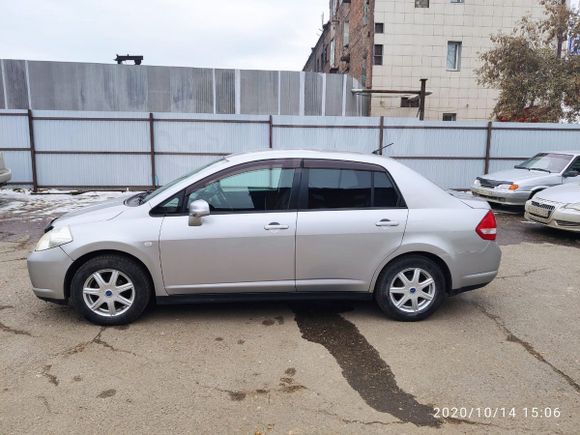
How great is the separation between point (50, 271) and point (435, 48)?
2287 centimetres

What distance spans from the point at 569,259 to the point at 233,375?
5674mm

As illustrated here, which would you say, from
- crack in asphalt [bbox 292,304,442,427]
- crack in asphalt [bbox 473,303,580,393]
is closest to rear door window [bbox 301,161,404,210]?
crack in asphalt [bbox 292,304,442,427]

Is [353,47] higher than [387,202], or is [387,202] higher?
[353,47]

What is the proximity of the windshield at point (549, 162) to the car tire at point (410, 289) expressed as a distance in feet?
→ 27.4

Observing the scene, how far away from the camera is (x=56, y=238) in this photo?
13.4 ft

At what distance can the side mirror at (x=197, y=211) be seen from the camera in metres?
3.97

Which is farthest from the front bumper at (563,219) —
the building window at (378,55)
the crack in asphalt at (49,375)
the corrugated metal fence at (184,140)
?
the building window at (378,55)

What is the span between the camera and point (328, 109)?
2034cm

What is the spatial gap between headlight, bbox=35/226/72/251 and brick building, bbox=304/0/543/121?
2112cm

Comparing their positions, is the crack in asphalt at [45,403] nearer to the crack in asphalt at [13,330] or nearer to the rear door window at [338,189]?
the crack in asphalt at [13,330]

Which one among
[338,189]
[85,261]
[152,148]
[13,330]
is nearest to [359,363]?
[338,189]

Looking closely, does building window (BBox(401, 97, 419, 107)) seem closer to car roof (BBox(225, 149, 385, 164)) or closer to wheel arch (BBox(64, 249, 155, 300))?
car roof (BBox(225, 149, 385, 164))

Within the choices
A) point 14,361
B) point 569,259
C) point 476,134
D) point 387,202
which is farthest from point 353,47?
point 14,361

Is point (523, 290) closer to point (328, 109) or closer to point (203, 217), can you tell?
→ point (203, 217)
